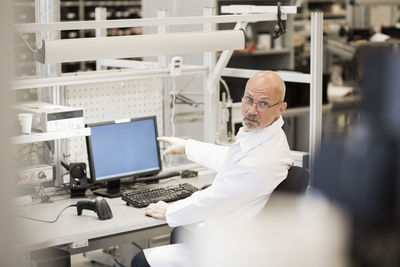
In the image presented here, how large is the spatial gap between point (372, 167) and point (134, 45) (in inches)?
93.4

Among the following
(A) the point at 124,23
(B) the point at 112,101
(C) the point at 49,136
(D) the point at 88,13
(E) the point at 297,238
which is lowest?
(C) the point at 49,136

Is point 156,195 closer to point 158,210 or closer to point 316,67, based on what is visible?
point 158,210

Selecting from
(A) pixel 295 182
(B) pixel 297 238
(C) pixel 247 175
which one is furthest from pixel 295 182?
(B) pixel 297 238

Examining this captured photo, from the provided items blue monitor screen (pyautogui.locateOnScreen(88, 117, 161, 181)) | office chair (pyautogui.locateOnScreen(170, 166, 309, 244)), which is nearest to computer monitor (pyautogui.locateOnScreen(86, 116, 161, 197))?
blue monitor screen (pyautogui.locateOnScreen(88, 117, 161, 181))

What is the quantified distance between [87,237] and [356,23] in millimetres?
7129

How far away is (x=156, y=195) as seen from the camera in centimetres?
299

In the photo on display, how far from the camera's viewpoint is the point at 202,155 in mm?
2982

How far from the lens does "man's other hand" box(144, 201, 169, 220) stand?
2.72 metres

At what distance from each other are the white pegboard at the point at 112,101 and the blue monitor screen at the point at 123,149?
7.3 inches

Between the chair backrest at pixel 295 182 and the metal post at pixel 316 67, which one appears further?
the metal post at pixel 316 67

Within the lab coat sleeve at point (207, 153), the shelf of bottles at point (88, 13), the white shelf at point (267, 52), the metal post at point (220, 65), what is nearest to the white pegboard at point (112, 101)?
the metal post at point (220, 65)

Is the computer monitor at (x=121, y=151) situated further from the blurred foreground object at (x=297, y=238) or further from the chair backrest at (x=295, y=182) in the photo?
the blurred foreground object at (x=297, y=238)

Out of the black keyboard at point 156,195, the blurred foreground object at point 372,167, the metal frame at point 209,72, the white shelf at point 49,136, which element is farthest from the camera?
the black keyboard at point 156,195

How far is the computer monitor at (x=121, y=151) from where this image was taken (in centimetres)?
304
